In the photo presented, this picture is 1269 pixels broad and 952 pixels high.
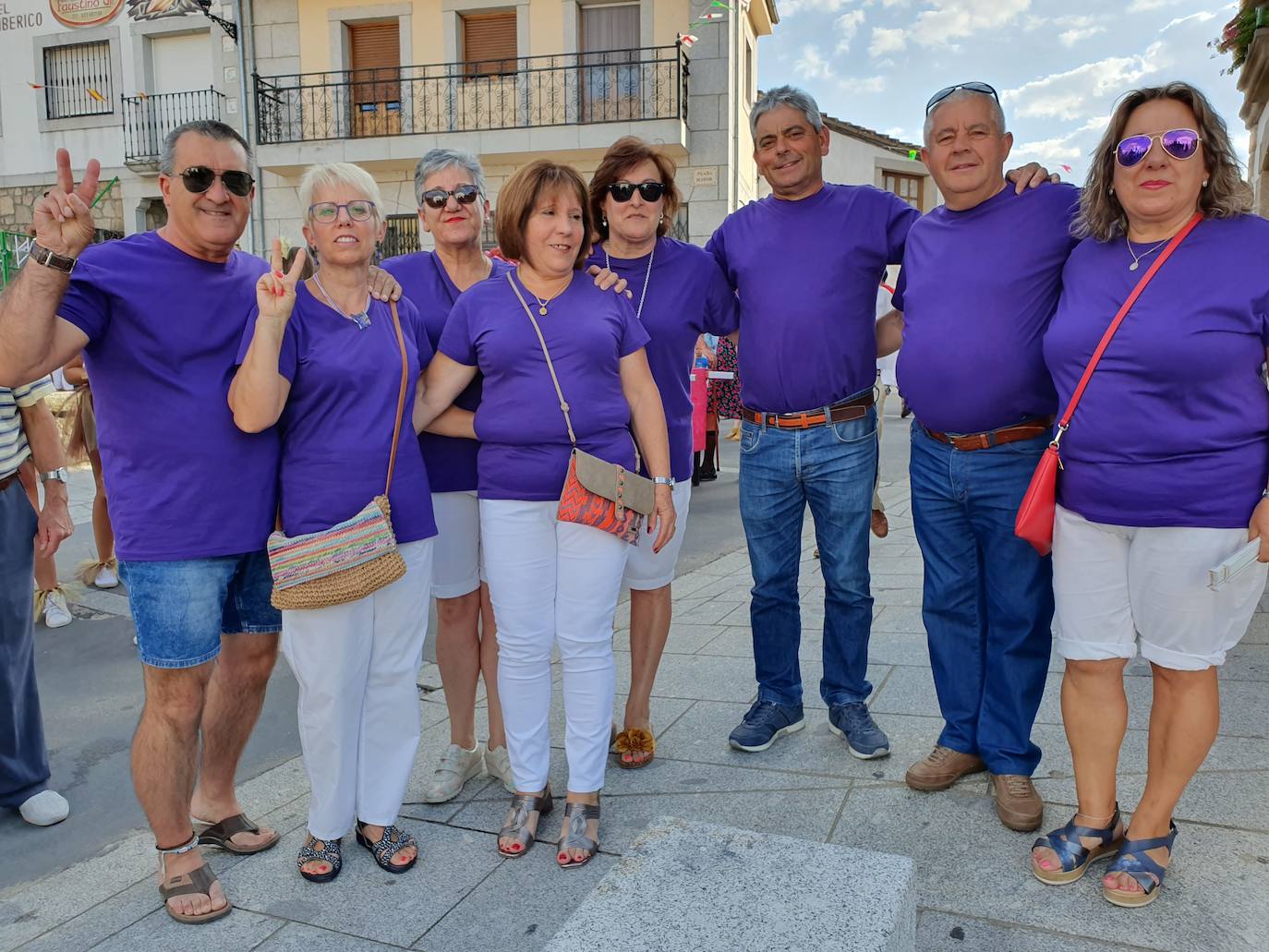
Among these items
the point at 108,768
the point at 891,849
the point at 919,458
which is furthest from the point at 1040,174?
the point at 108,768

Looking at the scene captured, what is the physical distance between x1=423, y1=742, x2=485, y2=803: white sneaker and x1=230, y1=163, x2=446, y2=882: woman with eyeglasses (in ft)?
1.00

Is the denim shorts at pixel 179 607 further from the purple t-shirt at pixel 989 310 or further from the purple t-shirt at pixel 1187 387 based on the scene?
the purple t-shirt at pixel 1187 387

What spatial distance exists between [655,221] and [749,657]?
2.33 metres

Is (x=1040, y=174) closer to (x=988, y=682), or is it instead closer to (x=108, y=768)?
(x=988, y=682)

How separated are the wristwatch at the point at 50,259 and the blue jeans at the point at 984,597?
2.47 m

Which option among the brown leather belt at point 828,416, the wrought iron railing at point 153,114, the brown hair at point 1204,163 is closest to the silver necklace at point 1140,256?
the brown hair at point 1204,163

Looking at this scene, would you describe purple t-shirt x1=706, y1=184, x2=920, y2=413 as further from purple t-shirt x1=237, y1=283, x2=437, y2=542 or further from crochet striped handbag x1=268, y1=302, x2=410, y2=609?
crochet striped handbag x1=268, y1=302, x2=410, y2=609

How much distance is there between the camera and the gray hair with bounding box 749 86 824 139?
330 cm

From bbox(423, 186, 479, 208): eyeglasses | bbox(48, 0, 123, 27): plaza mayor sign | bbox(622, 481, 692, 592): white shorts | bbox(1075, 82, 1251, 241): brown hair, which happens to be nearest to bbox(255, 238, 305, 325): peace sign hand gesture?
bbox(423, 186, 479, 208): eyeglasses

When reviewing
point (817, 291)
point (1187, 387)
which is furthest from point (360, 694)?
point (1187, 387)

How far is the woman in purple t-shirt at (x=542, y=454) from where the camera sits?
9.16 ft

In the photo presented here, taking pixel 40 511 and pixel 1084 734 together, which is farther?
pixel 40 511

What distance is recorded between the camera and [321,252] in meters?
2.66

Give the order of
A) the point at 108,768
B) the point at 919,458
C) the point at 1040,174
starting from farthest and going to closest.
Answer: the point at 108,768
the point at 919,458
the point at 1040,174
